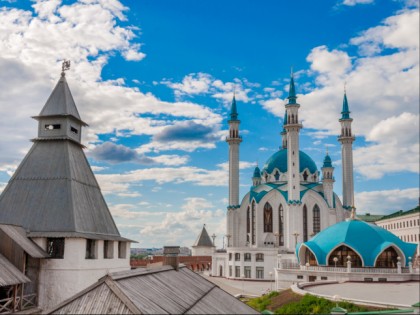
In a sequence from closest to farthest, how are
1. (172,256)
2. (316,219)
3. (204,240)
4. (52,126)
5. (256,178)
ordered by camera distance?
(172,256) → (52,126) → (316,219) → (256,178) → (204,240)

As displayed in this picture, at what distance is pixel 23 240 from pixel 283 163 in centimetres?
6167

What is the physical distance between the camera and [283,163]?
81.2m

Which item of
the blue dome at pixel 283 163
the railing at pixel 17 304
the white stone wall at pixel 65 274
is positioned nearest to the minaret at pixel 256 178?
the blue dome at pixel 283 163

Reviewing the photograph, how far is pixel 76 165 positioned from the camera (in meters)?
Answer: 29.4

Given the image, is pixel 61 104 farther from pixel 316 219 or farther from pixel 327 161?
pixel 327 161

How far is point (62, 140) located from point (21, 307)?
439 inches

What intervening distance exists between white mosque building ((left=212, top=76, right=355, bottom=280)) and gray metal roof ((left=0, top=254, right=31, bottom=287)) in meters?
46.2

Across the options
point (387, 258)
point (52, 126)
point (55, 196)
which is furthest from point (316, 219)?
point (55, 196)

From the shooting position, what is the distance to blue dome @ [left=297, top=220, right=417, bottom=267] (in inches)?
1736

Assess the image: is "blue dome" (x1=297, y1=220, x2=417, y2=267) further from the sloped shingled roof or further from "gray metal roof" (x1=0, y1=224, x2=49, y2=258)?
"gray metal roof" (x1=0, y1=224, x2=49, y2=258)

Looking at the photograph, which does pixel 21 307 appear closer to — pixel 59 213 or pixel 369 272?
pixel 59 213

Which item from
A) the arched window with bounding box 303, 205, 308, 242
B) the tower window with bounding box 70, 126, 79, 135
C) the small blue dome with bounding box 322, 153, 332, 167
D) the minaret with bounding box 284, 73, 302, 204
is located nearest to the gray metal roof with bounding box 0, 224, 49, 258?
the tower window with bounding box 70, 126, 79, 135

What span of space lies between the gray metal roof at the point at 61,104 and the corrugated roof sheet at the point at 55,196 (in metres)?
1.87

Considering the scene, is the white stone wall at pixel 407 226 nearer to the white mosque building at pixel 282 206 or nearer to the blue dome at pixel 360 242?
the white mosque building at pixel 282 206
